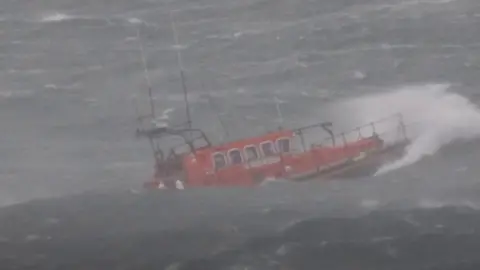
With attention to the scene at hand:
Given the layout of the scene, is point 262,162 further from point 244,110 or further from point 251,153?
point 244,110

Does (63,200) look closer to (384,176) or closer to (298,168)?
(298,168)

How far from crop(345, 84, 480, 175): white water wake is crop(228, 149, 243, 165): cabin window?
10306 mm

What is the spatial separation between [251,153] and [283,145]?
89.9 inches

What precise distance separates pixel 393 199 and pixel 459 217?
6.25 m

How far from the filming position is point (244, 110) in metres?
104

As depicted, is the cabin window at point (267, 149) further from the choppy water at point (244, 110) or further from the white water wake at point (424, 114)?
the white water wake at point (424, 114)

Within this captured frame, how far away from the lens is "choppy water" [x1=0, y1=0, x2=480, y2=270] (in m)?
71.8

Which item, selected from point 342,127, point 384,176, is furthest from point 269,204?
point 342,127

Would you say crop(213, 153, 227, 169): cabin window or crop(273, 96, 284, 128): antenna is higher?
crop(273, 96, 284, 128): antenna

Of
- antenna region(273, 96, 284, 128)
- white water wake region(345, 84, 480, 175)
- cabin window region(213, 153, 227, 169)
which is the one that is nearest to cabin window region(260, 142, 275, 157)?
cabin window region(213, 153, 227, 169)

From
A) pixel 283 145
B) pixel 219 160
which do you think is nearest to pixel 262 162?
pixel 283 145

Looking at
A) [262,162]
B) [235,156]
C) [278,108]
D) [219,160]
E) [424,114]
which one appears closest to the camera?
[219,160]

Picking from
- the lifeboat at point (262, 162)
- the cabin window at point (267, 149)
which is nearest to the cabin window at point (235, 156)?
the lifeboat at point (262, 162)

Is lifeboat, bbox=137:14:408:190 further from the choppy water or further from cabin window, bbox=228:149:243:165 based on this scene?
the choppy water
